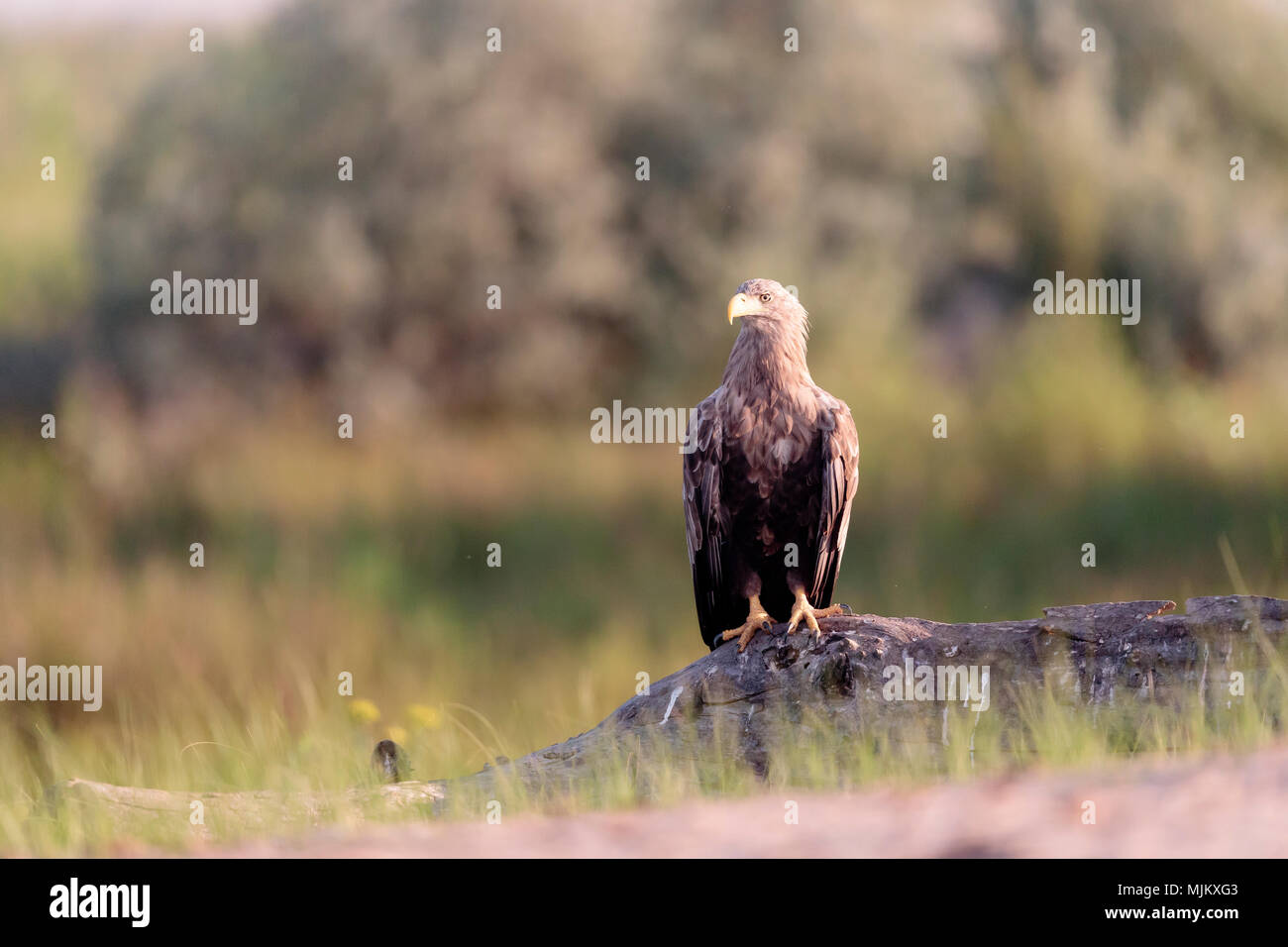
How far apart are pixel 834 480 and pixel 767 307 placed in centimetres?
93

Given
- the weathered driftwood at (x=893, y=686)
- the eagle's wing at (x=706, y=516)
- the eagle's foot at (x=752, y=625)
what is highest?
the eagle's wing at (x=706, y=516)

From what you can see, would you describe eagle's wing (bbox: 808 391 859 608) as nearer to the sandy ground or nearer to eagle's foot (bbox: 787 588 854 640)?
eagle's foot (bbox: 787 588 854 640)

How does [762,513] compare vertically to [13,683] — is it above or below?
above

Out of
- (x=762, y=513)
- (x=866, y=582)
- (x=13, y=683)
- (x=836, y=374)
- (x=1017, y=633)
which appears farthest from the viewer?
(x=836, y=374)

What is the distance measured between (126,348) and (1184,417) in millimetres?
11139

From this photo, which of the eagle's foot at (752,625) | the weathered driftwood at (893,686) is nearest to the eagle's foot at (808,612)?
the eagle's foot at (752,625)

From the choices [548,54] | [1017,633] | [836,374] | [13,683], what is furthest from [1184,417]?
[13,683]

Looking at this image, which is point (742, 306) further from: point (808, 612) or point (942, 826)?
point (942, 826)

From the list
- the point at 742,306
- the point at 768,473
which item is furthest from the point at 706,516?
the point at 742,306

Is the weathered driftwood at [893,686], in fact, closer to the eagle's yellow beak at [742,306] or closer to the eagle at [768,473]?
the eagle at [768,473]

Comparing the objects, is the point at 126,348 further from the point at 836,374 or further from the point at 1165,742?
the point at 1165,742

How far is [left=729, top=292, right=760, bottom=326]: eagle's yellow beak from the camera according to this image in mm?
5887

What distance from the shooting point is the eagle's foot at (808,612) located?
543 centimetres

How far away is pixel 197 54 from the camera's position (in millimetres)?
14016
